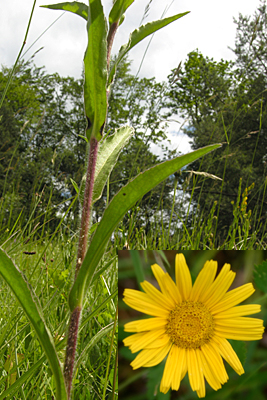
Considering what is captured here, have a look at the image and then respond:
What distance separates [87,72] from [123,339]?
0.36m

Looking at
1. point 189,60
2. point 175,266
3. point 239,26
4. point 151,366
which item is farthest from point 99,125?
point 189,60

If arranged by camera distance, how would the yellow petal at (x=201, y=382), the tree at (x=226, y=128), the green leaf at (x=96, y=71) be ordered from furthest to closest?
1. the tree at (x=226, y=128)
2. the yellow petal at (x=201, y=382)
3. the green leaf at (x=96, y=71)

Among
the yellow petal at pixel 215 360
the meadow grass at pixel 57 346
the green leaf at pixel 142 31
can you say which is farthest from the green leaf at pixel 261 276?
the green leaf at pixel 142 31

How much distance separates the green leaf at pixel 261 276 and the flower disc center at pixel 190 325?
3.5 inches

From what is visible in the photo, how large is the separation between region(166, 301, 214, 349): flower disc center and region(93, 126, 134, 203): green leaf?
0.21 meters

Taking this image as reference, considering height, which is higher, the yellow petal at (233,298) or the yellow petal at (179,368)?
the yellow petal at (233,298)

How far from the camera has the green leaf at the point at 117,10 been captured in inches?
15.8

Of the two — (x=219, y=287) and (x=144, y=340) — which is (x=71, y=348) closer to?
(x=144, y=340)

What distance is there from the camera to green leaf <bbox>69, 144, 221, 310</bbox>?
334mm

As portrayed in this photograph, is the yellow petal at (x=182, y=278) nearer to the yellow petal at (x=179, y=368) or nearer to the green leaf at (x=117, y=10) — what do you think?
the yellow petal at (x=179, y=368)

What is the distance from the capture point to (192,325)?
1.51ft

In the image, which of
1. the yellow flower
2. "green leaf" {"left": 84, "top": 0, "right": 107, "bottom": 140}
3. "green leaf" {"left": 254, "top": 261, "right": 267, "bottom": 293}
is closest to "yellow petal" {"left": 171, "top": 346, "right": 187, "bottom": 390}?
the yellow flower

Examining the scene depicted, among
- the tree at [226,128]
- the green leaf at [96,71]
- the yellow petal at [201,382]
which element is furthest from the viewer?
the tree at [226,128]

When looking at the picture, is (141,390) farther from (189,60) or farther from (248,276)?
(189,60)
